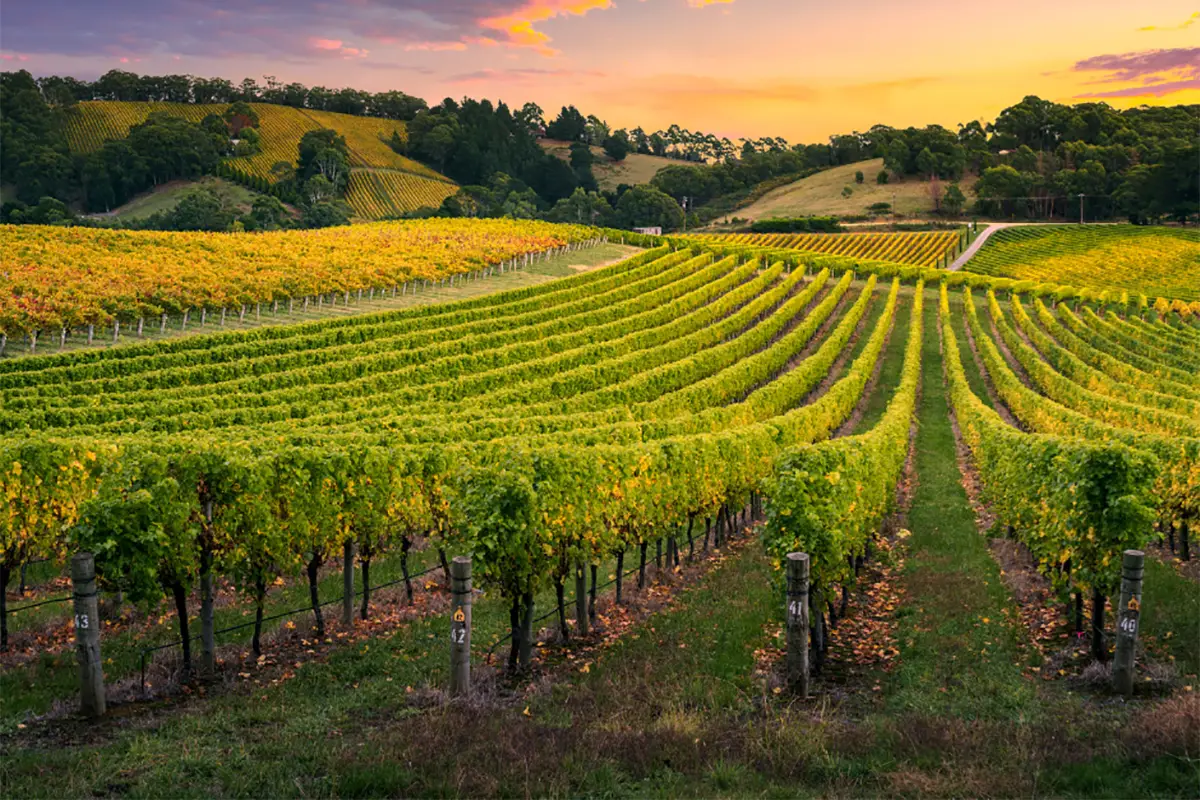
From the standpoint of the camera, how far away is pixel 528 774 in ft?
30.4

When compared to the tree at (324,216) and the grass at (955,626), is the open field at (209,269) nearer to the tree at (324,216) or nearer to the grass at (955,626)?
the tree at (324,216)

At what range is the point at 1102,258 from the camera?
Answer: 114 metres

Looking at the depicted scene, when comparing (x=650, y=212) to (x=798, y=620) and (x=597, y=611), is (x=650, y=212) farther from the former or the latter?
(x=798, y=620)

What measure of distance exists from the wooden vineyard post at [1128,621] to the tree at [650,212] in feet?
495

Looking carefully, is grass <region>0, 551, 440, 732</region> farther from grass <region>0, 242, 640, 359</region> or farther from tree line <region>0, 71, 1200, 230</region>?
tree line <region>0, 71, 1200, 230</region>

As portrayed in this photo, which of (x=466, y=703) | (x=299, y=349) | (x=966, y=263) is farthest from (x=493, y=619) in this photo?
(x=966, y=263)

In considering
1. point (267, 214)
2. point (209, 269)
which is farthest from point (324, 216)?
point (209, 269)

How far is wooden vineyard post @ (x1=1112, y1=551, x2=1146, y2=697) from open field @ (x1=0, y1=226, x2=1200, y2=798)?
0.09m

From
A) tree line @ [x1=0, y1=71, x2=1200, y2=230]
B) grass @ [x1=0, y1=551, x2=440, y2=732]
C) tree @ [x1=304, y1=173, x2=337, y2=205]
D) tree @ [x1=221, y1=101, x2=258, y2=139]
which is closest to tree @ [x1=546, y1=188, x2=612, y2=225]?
tree line @ [x1=0, y1=71, x2=1200, y2=230]

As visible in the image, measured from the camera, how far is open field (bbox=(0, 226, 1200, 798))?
9.66 m

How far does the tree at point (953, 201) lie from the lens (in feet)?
479

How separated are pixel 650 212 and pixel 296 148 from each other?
66.8 m

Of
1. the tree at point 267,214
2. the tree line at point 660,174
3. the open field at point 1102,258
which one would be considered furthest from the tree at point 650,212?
the tree at point 267,214

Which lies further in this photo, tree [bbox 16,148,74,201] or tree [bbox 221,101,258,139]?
tree [bbox 221,101,258,139]
